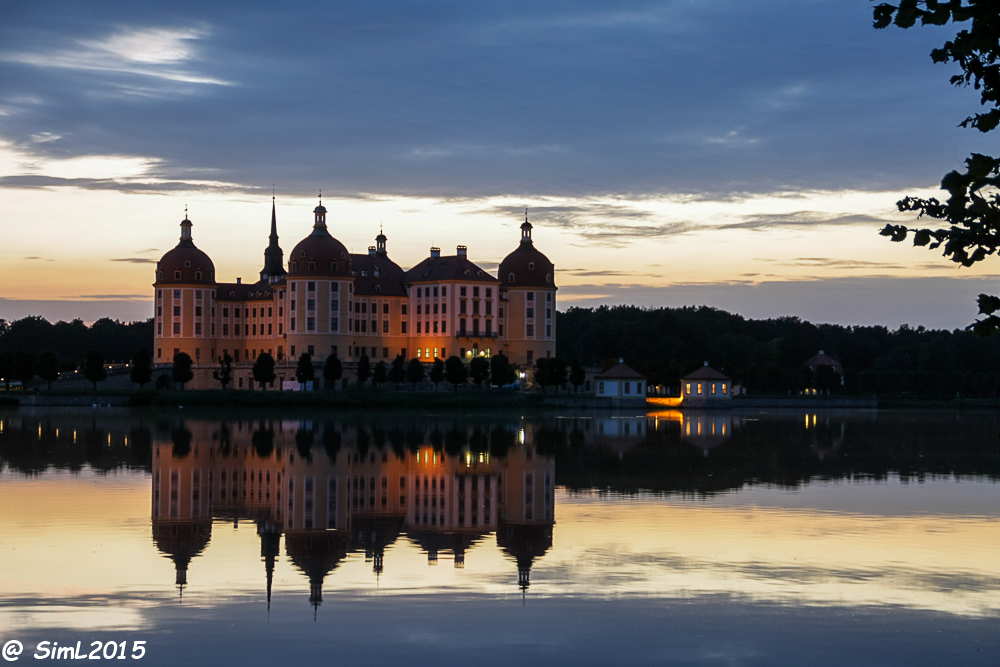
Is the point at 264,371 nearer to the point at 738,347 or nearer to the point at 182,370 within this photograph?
the point at 182,370

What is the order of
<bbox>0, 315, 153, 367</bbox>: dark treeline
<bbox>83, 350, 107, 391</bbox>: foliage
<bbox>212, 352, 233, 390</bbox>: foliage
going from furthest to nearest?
<bbox>0, 315, 153, 367</bbox>: dark treeline
<bbox>212, 352, 233, 390</bbox>: foliage
<bbox>83, 350, 107, 391</bbox>: foliage

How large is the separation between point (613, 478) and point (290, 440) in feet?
55.4

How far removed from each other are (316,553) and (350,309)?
76388 mm

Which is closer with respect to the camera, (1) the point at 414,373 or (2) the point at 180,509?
(2) the point at 180,509

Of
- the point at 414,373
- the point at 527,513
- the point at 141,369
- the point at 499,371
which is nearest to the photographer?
the point at 527,513

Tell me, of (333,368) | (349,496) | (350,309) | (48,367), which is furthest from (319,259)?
(349,496)

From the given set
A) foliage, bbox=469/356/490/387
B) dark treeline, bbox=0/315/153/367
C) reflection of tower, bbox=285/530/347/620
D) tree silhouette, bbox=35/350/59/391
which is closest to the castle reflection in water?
reflection of tower, bbox=285/530/347/620

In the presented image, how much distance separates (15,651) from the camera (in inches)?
424

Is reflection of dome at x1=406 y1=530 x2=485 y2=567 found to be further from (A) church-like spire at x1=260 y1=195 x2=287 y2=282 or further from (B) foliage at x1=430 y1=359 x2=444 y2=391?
(A) church-like spire at x1=260 y1=195 x2=287 y2=282

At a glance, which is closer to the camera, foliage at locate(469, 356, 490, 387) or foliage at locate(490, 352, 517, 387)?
foliage at locate(490, 352, 517, 387)

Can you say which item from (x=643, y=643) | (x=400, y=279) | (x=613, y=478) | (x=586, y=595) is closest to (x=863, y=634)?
(x=643, y=643)

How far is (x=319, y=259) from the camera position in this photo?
91.0 metres

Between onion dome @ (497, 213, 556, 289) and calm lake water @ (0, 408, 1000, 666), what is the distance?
61526 mm

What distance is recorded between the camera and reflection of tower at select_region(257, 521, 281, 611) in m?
15.0
